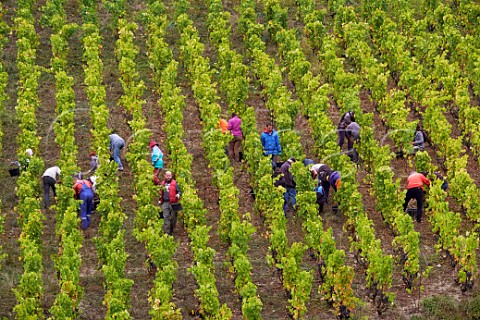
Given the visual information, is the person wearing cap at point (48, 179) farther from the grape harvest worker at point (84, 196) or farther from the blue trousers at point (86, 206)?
the blue trousers at point (86, 206)

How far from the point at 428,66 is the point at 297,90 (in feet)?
12.9

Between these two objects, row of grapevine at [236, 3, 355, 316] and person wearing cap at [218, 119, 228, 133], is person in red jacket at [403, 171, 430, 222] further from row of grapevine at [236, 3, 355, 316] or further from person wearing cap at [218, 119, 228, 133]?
person wearing cap at [218, 119, 228, 133]

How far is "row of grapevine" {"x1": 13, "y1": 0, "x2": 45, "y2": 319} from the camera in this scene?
18.5 metres

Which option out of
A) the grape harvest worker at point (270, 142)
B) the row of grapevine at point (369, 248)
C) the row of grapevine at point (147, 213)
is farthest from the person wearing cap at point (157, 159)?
the row of grapevine at point (369, 248)

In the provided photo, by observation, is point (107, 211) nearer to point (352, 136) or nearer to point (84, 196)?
point (84, 196)

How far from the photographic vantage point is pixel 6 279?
20016mm

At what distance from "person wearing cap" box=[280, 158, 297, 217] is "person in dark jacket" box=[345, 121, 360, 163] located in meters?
2.07

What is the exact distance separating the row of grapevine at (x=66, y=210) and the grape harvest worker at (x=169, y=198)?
5.22ft

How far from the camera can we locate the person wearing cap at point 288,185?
2161cm

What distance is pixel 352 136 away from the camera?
2355 cm

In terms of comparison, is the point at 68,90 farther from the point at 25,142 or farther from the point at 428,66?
the point at 428,66

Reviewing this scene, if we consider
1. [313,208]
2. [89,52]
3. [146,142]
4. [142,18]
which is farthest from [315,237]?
[142,18]

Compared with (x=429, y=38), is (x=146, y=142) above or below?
below

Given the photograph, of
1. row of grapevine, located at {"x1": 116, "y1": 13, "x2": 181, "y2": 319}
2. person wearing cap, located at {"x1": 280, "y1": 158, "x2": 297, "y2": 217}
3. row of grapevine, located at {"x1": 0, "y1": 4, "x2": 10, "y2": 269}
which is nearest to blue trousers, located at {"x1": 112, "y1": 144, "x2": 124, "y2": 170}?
row of grapevine, located at {"x1": 116, "y1": 13, "x2": 181, "y2": 319}
